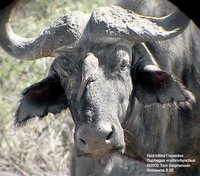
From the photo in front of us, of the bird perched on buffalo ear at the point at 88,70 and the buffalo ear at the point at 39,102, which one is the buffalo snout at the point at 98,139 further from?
the buffalo ear at the point at 39,102

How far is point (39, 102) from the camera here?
486cm

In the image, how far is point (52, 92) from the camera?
4.82 meters

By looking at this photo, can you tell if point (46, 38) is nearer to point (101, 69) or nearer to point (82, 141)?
point (101, 69)

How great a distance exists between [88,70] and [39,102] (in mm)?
815

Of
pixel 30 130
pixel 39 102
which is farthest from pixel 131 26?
pixel 30 130

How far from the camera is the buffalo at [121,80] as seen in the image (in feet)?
13.6

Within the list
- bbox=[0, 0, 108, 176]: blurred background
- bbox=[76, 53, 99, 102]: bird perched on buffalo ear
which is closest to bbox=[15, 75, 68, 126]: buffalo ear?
bbox=[76, 53, 99, 102]: bird perched on buffalo ear

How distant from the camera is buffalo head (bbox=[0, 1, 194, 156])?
4.15m

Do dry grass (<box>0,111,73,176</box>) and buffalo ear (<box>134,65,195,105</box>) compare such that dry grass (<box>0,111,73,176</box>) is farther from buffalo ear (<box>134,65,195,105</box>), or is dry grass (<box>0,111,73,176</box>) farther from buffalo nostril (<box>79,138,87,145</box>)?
buffalo nostril (<box>79,138,87,145</box>)

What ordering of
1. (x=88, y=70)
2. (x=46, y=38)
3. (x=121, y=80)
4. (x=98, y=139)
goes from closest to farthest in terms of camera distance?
(x=98, y=139)
(x=88, y=70)
(x=121, y=80)
(x=46, y=38)

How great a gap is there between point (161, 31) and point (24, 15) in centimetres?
402

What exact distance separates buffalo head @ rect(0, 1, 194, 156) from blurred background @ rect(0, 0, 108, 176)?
2087 mm

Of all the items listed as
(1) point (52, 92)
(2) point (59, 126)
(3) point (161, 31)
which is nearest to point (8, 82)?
(2) point (59, 126)

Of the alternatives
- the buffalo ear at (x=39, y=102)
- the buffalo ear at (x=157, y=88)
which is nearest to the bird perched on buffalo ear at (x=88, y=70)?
the buffalo ear at (x=157, y=88)
